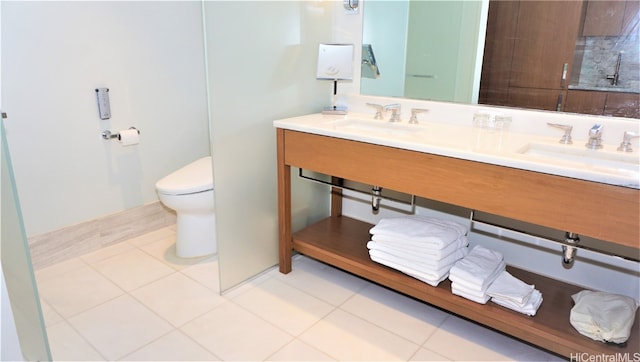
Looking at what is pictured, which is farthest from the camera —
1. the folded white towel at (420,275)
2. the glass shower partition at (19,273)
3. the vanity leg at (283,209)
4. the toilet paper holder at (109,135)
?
the toilet paper holder at (109,135)

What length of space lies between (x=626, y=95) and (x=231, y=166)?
1.66 m

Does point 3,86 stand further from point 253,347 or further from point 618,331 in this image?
point 618,331

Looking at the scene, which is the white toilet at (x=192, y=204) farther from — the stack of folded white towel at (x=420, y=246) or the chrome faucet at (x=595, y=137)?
the chrome faucet at (x=595, y=137)

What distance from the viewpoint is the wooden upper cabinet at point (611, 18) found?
1.85 metres

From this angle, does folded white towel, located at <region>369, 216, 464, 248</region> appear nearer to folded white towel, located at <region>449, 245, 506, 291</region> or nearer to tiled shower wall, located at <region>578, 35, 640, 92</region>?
folded white towel, located at <region>449, 245, 506, 291</region>

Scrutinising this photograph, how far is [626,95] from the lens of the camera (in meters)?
1.79

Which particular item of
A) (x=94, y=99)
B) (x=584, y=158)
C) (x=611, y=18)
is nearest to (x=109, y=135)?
→ (x=94, y=99)

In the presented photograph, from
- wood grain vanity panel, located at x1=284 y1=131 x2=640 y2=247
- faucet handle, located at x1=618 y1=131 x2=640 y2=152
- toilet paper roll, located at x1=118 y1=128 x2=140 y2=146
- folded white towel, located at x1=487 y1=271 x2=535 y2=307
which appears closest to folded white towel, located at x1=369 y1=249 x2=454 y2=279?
folded white towel, located at x1=487 y1=271 x2=535 y2=307

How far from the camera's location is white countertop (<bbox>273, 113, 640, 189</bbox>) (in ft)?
4.39

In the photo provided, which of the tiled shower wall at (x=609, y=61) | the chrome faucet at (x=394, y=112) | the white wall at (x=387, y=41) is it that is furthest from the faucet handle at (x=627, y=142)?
the white wall at (x=387, y=41)

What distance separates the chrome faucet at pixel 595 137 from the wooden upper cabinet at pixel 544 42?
1.64ft

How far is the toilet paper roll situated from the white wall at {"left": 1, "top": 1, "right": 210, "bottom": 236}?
0.25 ft

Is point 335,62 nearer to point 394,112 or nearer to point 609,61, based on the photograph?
point 394,112

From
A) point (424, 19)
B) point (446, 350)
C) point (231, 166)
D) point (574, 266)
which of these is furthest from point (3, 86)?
point (574, 266)
